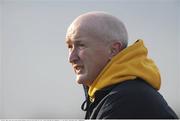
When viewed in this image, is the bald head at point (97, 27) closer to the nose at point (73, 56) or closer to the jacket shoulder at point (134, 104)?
the nose at point (73, 56)

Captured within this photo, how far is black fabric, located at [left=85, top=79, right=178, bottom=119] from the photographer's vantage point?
2.53 ft

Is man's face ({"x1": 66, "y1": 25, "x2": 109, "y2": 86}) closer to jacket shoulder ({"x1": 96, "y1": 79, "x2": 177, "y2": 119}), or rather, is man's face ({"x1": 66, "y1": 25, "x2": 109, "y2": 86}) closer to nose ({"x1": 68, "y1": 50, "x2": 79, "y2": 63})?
nose ({"x1": 68, "y1": 50, "x2": 79, "y2": 63})

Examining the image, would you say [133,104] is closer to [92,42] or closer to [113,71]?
[113,71]

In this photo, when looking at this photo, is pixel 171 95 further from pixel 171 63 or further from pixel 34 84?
pixel 34 84

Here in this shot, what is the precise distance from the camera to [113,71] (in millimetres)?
837

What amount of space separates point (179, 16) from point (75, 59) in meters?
3.87

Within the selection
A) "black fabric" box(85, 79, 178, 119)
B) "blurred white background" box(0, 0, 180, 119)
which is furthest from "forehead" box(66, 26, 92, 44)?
"blurred white background" box(0, 0, 180, 119)

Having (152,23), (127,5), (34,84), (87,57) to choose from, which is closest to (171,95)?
(152,23)

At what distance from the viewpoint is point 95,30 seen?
2.92ft

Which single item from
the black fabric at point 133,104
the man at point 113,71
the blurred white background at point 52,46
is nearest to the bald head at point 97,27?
the man at point 113,71

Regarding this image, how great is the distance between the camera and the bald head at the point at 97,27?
887 mm

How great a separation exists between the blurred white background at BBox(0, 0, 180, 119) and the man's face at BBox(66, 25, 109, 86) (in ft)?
11.3

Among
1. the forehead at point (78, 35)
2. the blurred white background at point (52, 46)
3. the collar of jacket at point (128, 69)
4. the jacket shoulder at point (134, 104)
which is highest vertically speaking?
the forehead at point (78, 35)

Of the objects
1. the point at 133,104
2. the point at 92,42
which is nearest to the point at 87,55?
the point at 92,42
